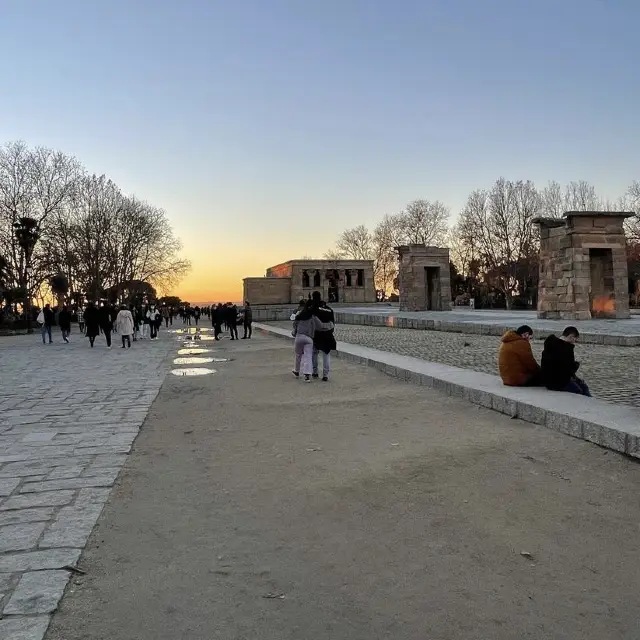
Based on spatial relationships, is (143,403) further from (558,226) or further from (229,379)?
(558,226)

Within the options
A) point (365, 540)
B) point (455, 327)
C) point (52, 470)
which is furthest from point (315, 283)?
point (365, 540)

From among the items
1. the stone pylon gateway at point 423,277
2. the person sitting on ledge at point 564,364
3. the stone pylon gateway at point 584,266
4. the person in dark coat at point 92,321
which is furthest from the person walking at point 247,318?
the person sitting on ledge at point 564,364

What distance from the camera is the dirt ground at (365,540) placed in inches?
104

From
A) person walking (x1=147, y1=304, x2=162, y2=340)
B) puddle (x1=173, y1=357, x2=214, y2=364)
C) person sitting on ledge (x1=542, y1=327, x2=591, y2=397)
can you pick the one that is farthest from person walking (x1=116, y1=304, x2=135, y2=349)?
person sitting on ledge (x1=542, y1=327, x2=591, y2=397)

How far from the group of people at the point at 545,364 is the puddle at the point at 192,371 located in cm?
682

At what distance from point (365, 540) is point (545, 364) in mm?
5191

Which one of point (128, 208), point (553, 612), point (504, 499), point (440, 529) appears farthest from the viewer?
point (128, 208)

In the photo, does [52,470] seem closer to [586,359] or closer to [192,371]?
[192,371]

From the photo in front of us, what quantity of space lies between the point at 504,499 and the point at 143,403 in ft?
20.0

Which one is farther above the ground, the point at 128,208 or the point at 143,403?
the point at 128,208

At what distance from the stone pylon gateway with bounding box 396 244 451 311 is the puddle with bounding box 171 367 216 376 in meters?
27.8

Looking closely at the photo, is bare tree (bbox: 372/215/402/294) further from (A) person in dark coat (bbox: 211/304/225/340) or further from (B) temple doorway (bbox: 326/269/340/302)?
(A) person in dark coat (bbox: 211/304/225/340)

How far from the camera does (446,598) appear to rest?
2.81 meters

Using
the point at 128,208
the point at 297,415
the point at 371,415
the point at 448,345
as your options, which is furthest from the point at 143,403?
the point at 128,208
